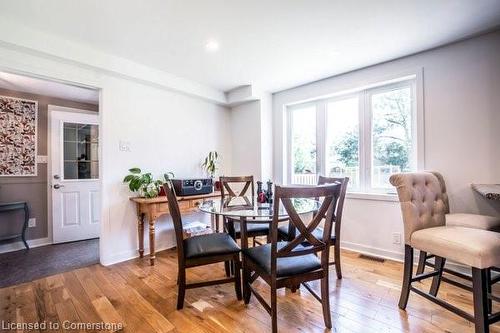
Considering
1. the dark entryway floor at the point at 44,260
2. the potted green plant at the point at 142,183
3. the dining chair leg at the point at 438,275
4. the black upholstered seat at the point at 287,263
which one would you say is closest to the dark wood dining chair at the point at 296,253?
the black upholstered seat at the point at 287,263

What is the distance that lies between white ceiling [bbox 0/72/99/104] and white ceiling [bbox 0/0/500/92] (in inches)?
41.7

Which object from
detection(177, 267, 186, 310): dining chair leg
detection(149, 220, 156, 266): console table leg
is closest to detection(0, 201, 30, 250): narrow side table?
detection(149, 220, 156, 266): console table leg

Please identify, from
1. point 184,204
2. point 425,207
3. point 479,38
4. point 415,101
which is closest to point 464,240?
point 425,207

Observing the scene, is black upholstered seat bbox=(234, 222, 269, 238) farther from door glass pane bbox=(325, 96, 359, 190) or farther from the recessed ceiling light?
the recessed ceiling light

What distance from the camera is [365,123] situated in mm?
3002

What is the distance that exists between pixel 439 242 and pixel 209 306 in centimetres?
166

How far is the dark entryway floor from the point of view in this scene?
2441mm

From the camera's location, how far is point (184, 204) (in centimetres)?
298

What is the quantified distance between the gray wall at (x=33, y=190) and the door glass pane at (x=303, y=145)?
3.60 m

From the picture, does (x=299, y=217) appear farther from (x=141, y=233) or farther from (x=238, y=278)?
(x=141, y=233)

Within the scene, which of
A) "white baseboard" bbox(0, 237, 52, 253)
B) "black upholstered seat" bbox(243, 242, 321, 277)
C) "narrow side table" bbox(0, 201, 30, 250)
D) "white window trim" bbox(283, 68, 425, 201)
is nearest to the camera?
"black upholstered seat" bbox(243, 242, 321, 277)

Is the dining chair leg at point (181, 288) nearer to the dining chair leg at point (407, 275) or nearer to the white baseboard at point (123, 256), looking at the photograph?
the white baseboard at point (123, 256)

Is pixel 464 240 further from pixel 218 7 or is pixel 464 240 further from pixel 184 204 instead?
pixel 184 204

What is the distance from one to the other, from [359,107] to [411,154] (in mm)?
830
